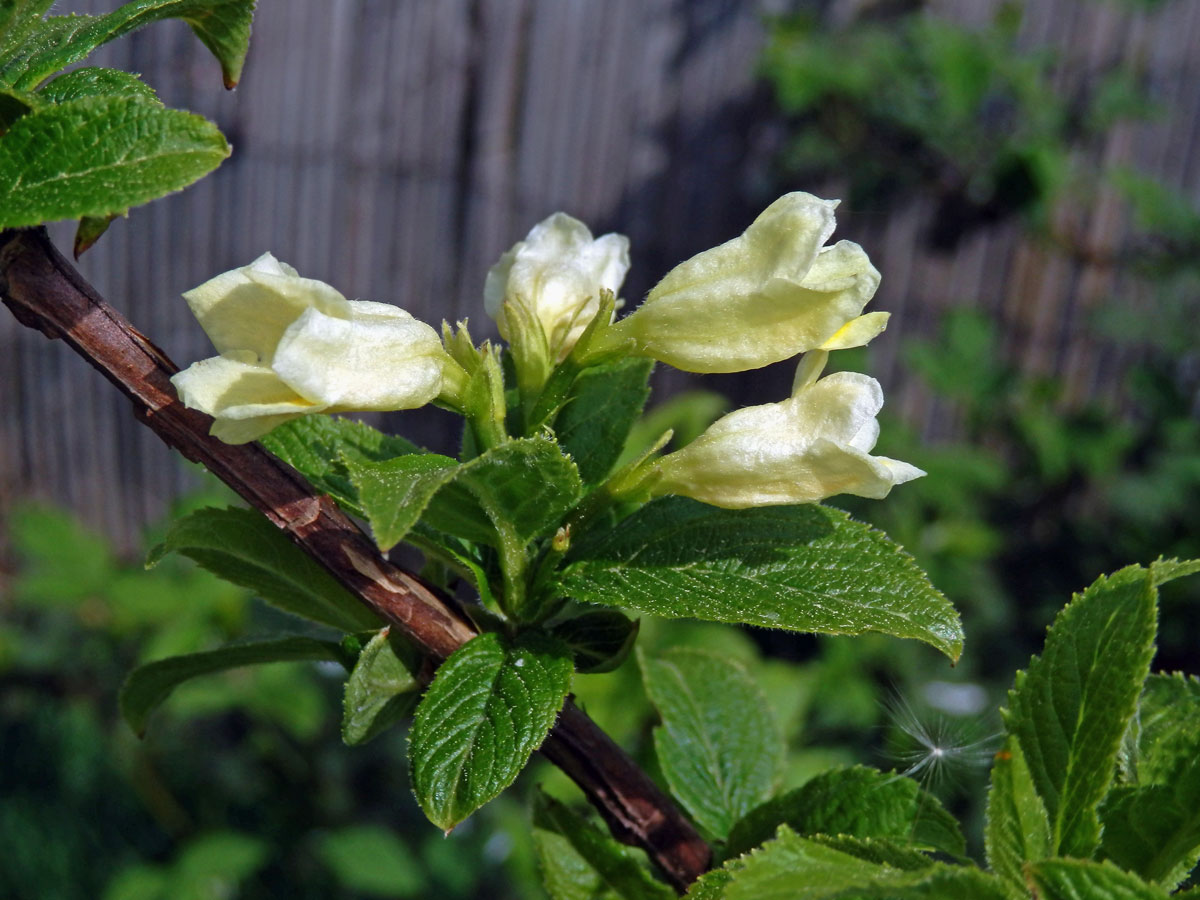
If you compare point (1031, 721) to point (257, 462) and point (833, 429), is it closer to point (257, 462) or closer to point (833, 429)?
point (833, 429)

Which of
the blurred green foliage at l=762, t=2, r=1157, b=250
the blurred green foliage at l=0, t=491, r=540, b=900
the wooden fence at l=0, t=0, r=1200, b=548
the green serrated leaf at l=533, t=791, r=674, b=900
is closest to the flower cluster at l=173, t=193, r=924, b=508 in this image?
the green serrated leaf at l=533, t=791, r=674, b=900

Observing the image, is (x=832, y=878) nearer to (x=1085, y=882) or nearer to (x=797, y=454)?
(x=1085, y=882)

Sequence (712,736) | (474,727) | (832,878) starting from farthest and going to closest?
(712,736) → (474,727) → (832,878)

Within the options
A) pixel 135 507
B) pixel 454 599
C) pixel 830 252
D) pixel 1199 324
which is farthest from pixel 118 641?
pixel 1199 324

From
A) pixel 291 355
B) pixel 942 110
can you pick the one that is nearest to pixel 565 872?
pixel 291 355

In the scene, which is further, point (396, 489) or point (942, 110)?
point (942, 110)
